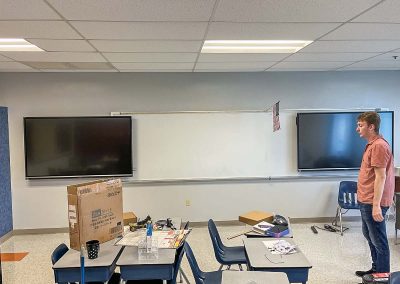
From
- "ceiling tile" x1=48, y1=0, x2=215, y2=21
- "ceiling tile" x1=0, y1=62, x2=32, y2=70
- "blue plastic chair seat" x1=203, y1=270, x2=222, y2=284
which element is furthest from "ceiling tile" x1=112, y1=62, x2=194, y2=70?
"blue plastic chair seat" x1=203, y1=270, x2=222, y2=284

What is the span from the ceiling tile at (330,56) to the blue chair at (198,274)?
2.74 m

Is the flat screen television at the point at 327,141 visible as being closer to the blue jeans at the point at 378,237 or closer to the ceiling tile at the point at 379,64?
the ceiling tile at the point at 379,64

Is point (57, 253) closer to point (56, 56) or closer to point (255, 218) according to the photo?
point (255, 218)

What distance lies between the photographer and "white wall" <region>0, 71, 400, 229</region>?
503 centimetres

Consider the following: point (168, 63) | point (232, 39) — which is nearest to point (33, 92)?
point (168, 63)

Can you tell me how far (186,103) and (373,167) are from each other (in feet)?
9.79

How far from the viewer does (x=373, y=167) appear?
304 cm

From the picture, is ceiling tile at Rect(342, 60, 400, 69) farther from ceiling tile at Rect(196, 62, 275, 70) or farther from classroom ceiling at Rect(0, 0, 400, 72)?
ceiling tile at Rect(196, 62, 275, 70)

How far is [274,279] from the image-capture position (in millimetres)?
1966

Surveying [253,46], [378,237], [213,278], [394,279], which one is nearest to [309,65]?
[253,46]

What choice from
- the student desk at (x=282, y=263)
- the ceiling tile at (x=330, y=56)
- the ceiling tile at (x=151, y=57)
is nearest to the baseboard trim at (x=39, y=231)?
the ceiling tile at (x=151, y=57)

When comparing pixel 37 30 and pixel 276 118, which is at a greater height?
pixel 37 30

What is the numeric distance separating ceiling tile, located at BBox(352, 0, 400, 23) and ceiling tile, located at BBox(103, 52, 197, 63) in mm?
→ 1892

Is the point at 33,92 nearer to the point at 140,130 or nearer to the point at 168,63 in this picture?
the point at 140,130
